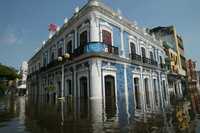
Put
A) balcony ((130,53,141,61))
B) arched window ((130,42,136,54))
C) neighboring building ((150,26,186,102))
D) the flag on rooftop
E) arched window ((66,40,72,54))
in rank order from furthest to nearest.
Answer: neighboring building ((150,26,186,102)) → the flag on rooftop → arched window ((130,42,136,54)) → balcony ((130,53,141,61)) → arched window ((66,40,72,54))

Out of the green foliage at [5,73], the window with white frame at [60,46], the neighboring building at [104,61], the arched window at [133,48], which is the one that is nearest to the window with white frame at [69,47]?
the neighboring building at [104,61]

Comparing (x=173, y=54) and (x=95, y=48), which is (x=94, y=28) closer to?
(x=95, y=48)

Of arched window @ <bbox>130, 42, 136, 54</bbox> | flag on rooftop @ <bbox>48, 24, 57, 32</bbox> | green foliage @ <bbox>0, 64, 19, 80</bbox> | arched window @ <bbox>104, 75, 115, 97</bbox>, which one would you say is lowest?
arched window @ <bbox>104, 75, 115, 97</bbox>

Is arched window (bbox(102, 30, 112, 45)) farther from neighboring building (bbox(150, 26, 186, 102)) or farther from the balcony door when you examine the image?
neighboring building (bbox(150, 26, 186, 102))

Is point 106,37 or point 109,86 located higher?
point 106,37

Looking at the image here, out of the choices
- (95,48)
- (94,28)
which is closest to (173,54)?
(94,28)

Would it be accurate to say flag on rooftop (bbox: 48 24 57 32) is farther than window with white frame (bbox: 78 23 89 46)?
Yes

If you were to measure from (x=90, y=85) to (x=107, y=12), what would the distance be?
5.75m

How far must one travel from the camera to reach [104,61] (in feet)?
38.8

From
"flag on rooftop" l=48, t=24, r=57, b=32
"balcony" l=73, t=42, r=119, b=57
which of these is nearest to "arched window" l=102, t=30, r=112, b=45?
"balcony" l=73, t=42, r=119, b=57

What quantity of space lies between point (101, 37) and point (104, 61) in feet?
5.80

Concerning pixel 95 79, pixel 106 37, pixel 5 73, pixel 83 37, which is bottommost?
pixel 95 79

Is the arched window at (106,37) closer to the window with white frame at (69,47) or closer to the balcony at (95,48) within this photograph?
the balcony at (95,48)

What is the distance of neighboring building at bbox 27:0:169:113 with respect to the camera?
11.3 meters
